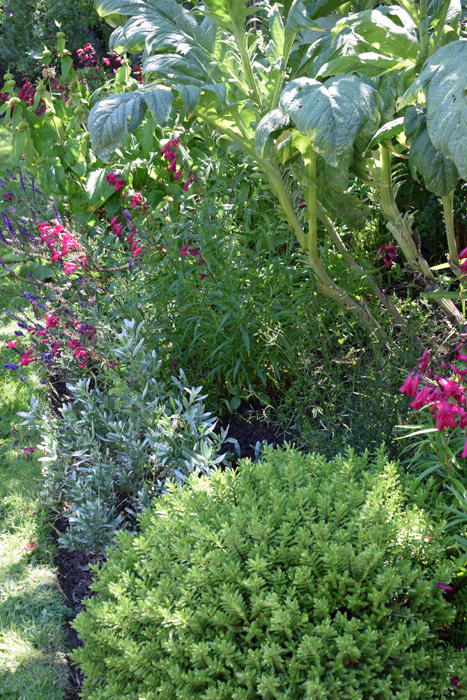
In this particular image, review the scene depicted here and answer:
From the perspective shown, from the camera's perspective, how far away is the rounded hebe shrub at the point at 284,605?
1.33 meters

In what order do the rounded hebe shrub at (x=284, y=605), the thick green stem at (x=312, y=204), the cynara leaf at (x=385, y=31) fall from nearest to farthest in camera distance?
the rounded hebe shrub at (x=284, y=605)
the cynara leaf at (x=385, y=31)
the thick green stem at (x=312, y=204)

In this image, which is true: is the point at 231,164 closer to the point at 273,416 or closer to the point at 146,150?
the point at 146,150

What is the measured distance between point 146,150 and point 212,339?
7.28 feet

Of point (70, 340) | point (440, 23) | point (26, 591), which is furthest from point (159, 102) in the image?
point (26, 591)

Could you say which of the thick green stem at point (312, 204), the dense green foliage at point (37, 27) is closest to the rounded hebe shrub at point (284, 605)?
the thick green stem at point (312, 204)

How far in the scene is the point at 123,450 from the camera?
258 centimetres

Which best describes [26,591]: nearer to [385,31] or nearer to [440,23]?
[385,31]

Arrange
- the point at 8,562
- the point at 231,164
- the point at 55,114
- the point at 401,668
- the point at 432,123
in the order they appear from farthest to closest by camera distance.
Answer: the point at 55,114
the point at 231,164
the point at 8,562
the point at 432,123
the point at 401,668

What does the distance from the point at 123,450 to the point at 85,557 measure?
1.52 ft

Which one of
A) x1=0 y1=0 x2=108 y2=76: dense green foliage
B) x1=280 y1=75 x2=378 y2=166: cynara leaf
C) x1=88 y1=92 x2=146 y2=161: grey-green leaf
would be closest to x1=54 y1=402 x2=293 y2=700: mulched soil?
x1=280 y1=75 x2=378 y2=166: cynara leaf

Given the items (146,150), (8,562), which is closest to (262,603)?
(8,562)

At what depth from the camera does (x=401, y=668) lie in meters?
1.36

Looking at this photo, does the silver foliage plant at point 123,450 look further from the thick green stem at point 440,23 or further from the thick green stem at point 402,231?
the thick green stem at point 440,23

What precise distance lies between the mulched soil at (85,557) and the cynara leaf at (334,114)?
111cm
